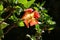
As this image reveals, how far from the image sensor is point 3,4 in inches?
40.8

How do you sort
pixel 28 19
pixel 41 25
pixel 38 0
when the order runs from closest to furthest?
pixel 28 19, pixel 41 25, pixel 38 0

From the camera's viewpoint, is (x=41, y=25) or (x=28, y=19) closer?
(x=28, y=19)

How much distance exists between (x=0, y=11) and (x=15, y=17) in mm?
81

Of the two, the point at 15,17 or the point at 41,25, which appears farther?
the point at 41,25

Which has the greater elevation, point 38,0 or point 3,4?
point 38,0

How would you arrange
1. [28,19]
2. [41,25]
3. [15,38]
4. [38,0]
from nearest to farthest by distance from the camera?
1. [28,19]
2. [41,25]
3. [38,0]
4. [15,38]

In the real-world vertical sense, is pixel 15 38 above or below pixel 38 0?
below

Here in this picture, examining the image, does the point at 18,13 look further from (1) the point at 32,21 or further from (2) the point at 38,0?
(2) the point at 38,0

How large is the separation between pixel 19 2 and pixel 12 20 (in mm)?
91

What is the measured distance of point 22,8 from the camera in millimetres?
1035

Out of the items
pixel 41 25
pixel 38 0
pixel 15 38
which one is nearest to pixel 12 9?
pixel 41 25

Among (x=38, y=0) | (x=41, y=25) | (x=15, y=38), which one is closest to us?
(x=41, y=25)

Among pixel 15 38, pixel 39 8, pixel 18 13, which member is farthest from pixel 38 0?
pixel 15 38

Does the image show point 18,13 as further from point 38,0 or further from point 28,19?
point 38,0
